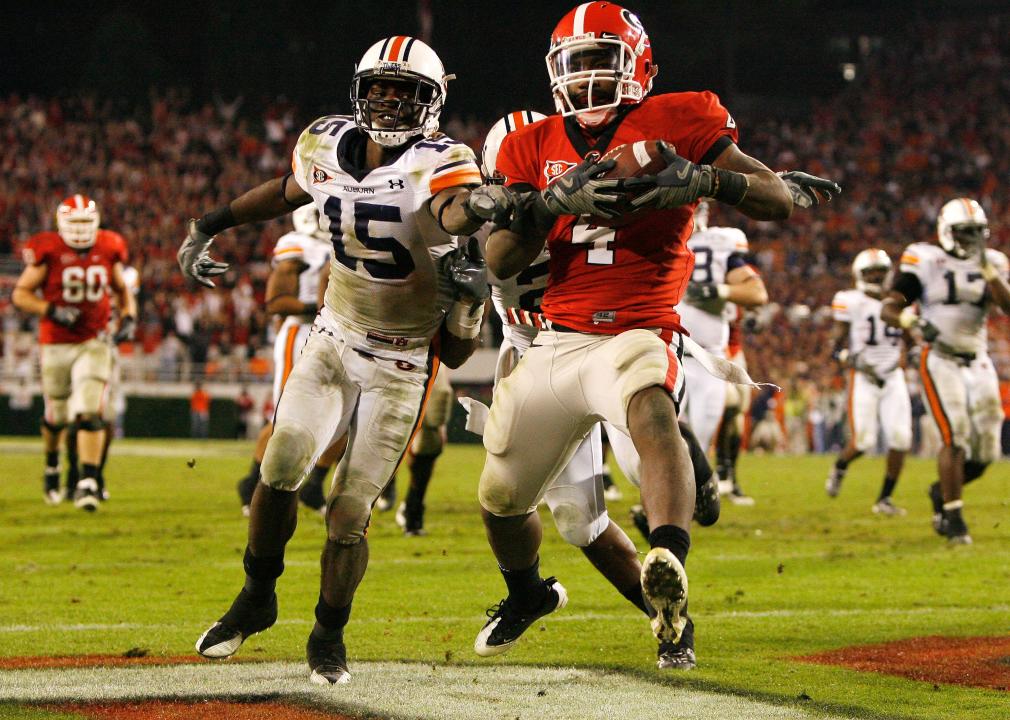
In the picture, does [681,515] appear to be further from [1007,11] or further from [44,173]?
[1007,11]

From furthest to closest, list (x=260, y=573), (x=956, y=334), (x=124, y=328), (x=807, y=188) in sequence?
(x=124, y=328)
(x=956, y=334)
(x=260, y=573)
(x=807, y=188)

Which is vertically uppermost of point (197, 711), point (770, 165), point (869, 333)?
point (770, 165)

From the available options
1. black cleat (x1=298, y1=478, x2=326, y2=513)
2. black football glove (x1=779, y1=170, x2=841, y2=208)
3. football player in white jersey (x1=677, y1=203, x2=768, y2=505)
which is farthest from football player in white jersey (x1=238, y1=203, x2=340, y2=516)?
black football glove (x1=779, y1=170, x2=841, y2=208)

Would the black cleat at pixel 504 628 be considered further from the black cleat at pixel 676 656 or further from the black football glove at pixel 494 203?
the black football glove at pixel 494 203

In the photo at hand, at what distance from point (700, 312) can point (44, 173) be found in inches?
791

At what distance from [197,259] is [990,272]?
520cm

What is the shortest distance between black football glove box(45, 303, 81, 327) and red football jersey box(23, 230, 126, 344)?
0.14 ft

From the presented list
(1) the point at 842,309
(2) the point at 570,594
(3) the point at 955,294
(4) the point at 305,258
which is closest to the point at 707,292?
(3) the point at 955,294

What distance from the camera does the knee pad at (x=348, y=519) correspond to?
435cm

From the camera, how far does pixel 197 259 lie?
15.9 ft

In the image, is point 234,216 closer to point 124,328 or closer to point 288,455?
point 288,455

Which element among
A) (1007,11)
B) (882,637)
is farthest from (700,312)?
(1007,11)

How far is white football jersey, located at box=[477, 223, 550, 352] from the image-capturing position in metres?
5.16

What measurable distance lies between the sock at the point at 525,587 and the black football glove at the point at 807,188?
4.84 feet
